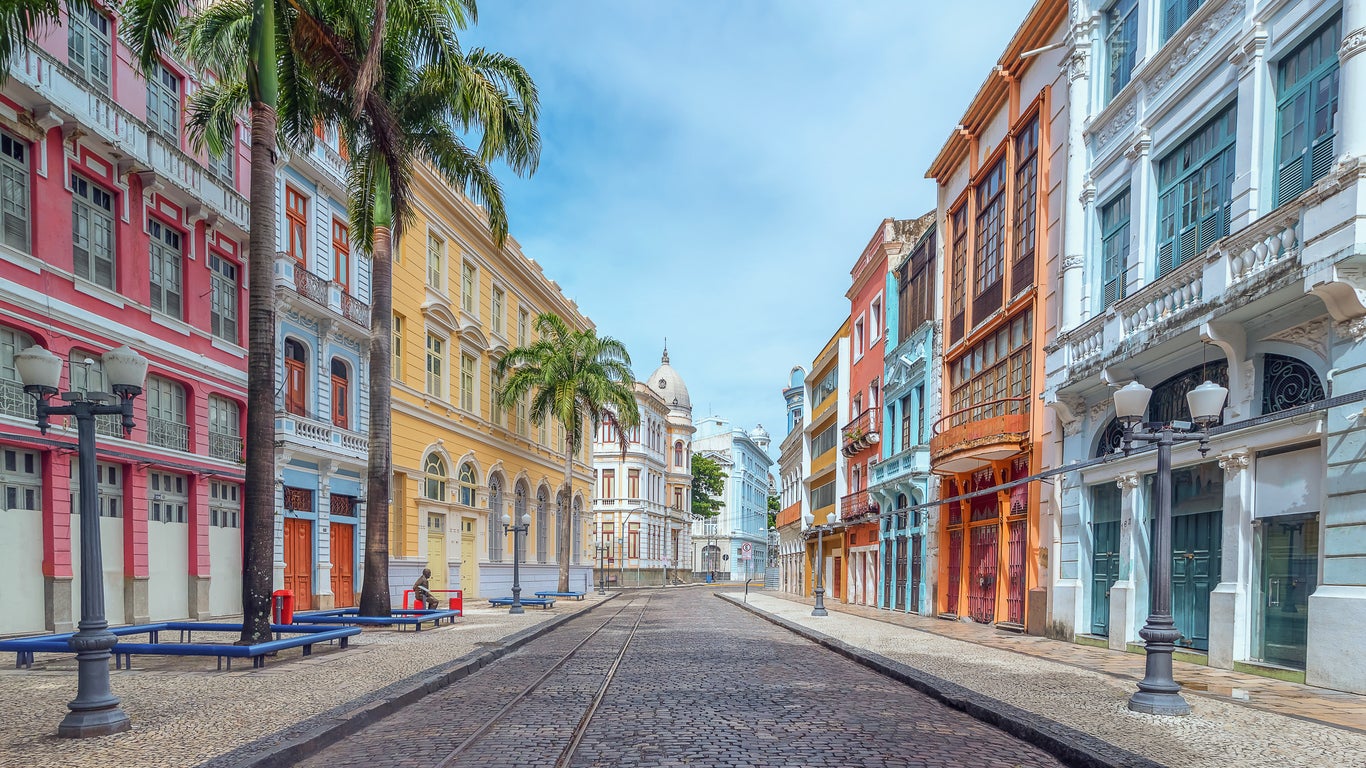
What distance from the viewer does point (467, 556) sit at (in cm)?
3494

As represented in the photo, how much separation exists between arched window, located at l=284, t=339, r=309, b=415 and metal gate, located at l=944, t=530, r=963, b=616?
1695 centimetres

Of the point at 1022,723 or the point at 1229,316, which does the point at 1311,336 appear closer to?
the point at 1229,316

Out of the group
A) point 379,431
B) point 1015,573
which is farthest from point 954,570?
point 379,431

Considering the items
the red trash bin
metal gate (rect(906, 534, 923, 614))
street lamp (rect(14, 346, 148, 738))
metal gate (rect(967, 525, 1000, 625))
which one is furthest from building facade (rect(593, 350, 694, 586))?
street lamp (rect(14, 346, 148, 738))

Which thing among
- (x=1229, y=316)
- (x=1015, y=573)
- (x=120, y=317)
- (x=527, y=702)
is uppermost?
(x=120, y=317)

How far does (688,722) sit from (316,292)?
61.9ft

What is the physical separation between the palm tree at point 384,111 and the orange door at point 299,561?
482 cm

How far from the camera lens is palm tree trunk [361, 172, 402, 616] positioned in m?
19.6

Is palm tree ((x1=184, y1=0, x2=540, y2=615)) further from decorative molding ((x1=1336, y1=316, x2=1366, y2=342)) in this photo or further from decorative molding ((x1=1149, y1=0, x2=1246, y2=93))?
decorative molding ((x1=1336, y1=316, x2=1366, y2=342))

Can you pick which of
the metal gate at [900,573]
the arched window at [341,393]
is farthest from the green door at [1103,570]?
the arched window at [341,393]

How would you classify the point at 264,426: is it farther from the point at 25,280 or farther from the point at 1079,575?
the point at 1079,575

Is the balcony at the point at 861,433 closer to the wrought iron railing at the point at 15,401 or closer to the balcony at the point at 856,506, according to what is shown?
the balcony at the point at 856,506

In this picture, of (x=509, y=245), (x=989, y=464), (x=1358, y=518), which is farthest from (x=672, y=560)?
(x=1358, y=518)

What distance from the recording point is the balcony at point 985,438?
2017cm
